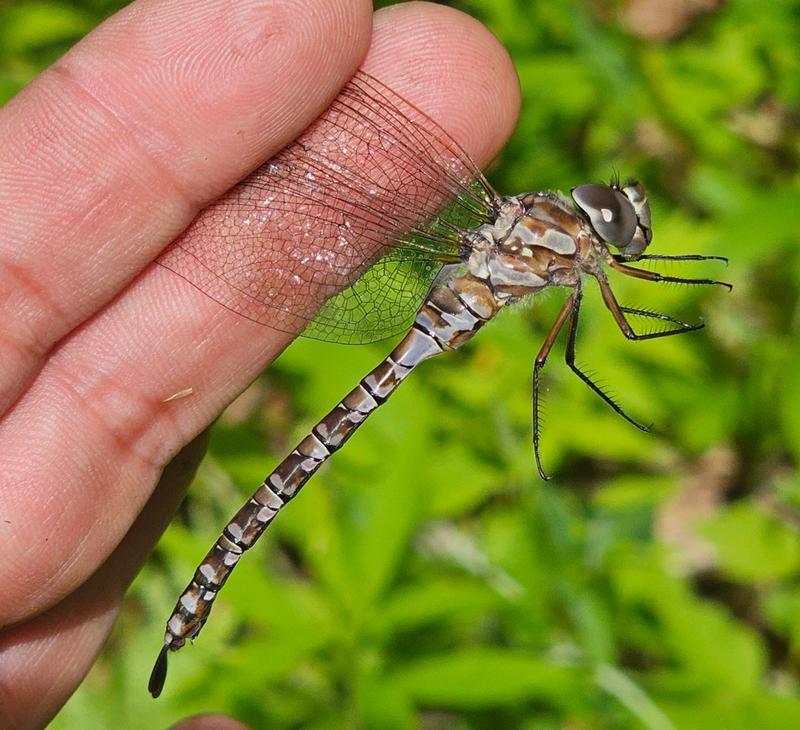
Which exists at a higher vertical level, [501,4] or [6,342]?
[6,342]

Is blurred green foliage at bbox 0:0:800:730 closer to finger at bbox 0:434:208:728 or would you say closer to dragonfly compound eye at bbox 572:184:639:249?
finger at bbox 0:434:208:728

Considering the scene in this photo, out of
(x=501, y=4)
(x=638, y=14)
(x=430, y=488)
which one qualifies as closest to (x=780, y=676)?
(x=430, y=488)

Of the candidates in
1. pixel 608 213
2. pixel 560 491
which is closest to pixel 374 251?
pixel 608 213

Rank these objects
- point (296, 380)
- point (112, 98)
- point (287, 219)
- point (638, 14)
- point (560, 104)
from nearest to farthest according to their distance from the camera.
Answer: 1. point (112, 98)
2. point (287, 219)
3. point (296, 380)
4. point (560, 104)
5. point (638, 14)

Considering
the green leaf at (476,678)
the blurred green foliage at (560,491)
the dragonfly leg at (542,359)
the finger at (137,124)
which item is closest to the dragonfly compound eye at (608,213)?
the dragonfly leg at (542,359)

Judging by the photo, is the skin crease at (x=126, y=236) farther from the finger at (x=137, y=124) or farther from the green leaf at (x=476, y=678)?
the green leaf at (x=476, y=678)

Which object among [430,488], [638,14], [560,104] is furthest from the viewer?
[638,14]

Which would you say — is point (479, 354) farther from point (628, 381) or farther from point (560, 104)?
point (560, 104)
